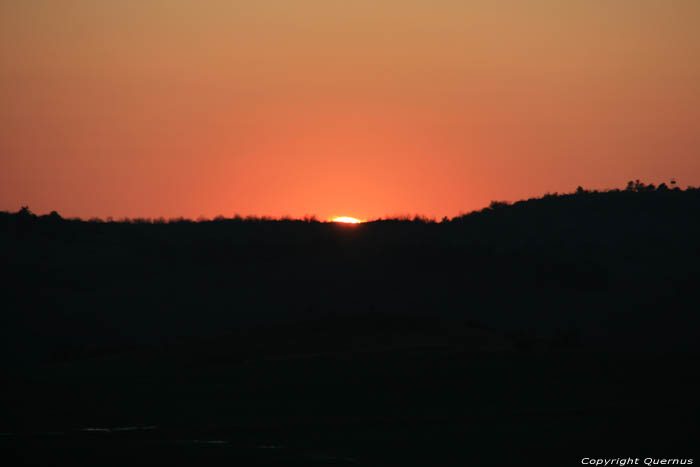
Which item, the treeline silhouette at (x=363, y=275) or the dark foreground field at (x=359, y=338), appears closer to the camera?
the dark foreground field at (x=359, y=338)

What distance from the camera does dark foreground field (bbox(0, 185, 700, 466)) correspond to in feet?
58.6

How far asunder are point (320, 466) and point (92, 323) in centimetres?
3000

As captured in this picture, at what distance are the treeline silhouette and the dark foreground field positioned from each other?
139mm

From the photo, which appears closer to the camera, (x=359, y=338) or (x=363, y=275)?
(x=359, y=338)

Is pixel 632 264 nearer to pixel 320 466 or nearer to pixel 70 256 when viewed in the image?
pixel 70 256

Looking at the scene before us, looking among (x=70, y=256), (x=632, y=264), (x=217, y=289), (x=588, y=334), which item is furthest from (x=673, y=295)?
(x=70, y=256)

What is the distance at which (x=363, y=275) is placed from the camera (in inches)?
1983

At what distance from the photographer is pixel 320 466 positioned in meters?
15.5

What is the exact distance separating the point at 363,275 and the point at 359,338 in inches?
716

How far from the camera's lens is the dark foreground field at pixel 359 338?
17.9 metres

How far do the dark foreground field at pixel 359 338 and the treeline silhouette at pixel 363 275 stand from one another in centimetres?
14

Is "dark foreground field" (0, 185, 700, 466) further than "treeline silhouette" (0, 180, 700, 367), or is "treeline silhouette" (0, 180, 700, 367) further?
"treeline silhouette" (0, 180, 700, 367)

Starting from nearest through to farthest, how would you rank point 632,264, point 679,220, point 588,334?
point 588,334 → point 632,264 → point 679,220

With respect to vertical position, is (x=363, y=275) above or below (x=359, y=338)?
above
